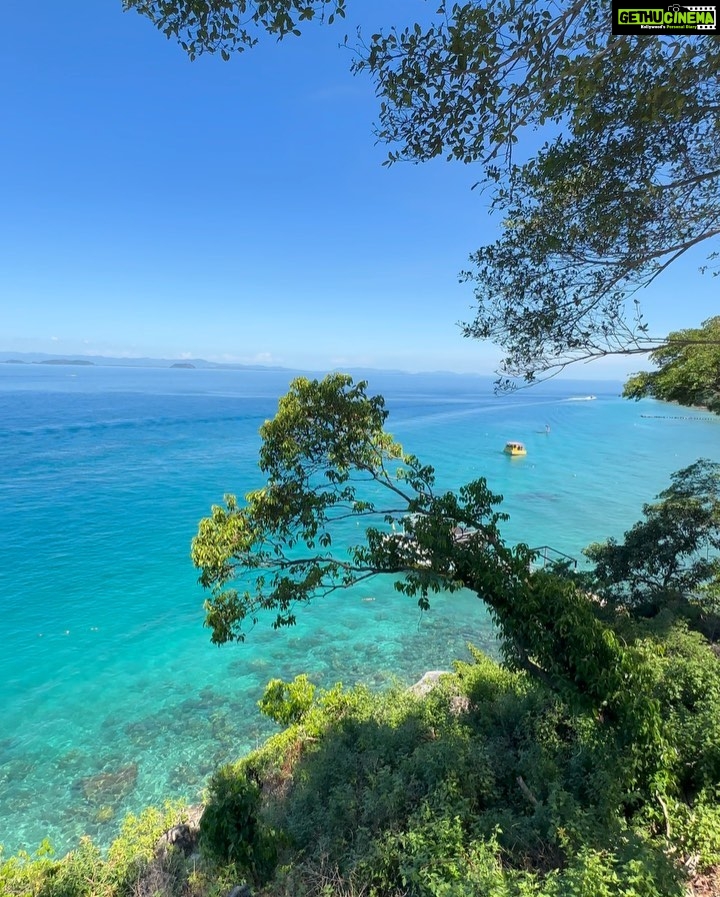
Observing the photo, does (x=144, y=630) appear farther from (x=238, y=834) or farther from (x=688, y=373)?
(x=688, y=373)

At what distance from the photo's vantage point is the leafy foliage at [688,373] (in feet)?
31.1

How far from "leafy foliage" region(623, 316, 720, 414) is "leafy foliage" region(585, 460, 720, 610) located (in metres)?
5.04

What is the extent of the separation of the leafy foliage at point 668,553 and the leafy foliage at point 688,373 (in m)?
5.04

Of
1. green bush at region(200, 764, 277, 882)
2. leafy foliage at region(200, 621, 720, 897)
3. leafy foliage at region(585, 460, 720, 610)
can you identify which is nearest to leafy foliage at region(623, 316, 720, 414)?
leafy foliage at region(585, 460, 720, 610)

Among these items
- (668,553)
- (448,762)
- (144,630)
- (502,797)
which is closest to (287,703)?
(448,762)

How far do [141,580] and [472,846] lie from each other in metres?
19.7

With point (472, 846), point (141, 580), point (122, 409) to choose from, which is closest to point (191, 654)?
point (141, 580)

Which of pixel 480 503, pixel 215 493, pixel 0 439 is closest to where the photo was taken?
pixel 480 503

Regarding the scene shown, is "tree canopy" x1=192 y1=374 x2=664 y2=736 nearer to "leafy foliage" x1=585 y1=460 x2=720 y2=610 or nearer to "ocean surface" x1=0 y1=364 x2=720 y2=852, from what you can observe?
"ocean surface" x1=0 y1=364 x2=720 y2=852

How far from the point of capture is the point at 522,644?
6.40m

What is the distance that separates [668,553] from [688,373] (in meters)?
7.80

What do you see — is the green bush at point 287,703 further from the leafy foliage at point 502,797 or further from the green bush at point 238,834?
the green bush at point 238,834

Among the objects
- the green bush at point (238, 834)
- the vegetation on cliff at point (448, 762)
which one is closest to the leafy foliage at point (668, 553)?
the vegetation on cliff at point (448, 762)

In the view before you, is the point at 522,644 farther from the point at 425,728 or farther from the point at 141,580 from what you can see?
the point at 141,580
